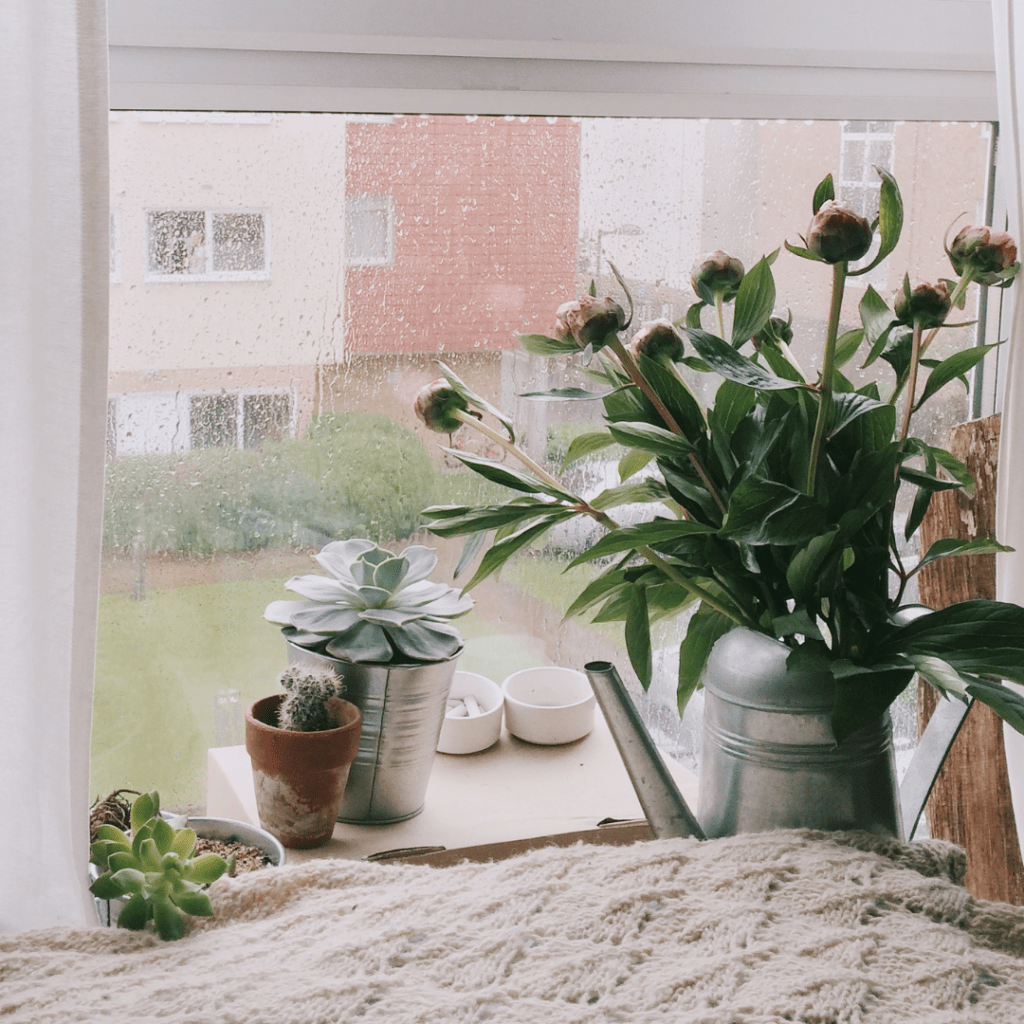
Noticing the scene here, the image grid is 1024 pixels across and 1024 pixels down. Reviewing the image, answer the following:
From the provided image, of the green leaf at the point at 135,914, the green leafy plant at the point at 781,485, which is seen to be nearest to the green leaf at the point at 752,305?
the green leafy plant at the point at 781,485

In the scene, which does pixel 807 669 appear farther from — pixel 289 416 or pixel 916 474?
pixel 289 416

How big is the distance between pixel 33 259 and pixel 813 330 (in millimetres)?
980

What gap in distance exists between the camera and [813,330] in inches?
54.6

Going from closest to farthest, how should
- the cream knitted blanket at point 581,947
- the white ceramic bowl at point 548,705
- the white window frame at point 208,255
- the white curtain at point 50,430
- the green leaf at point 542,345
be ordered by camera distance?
the cream knitted blanket at point 581,947
the white curtain at point 50,430
the green leaf at point 542,345
the white window frame at point 208,255
the white ceramic bowl at point 548,705

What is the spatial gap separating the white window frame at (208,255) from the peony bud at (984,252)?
2.35 feet

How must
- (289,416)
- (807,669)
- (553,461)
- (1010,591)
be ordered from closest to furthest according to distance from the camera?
(807,669) < (1010,591) < (289,416) < (553,461)

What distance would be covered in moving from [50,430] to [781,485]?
0.56 m

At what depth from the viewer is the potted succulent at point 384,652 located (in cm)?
101

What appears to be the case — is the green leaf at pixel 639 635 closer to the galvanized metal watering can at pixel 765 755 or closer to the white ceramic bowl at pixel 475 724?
the galvanized metal watering can at pixel 765 755

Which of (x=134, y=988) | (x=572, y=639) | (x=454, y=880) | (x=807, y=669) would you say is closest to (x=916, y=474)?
(x=807, y=669)

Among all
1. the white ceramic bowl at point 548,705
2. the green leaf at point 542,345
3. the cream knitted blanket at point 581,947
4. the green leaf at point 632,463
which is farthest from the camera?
the white ceramic bowl at point 548,705

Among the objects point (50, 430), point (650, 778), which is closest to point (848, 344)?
point (650, 778)

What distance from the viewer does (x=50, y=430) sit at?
0.79 metres

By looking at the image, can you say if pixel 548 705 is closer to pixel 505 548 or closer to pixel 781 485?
pixel 505 548
